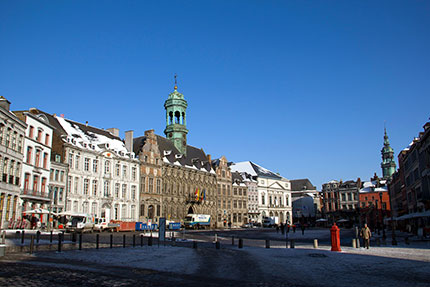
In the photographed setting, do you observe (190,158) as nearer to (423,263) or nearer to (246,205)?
(246,205)

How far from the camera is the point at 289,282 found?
11391mm


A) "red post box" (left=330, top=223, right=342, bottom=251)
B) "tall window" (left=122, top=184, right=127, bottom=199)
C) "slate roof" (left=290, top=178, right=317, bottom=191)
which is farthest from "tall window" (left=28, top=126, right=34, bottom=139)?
"slate roof" (left=290, top=178, right=317, bottom=191)

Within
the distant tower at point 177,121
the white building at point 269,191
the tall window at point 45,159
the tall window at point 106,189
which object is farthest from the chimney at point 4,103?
the white building at point 269,191

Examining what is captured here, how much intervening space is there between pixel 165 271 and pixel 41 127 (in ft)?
120

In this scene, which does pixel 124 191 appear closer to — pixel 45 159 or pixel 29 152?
pixel 45 159

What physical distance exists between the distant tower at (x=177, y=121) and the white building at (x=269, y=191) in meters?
27.5

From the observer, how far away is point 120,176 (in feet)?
198

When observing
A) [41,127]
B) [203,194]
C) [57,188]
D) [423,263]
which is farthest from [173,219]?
[423,263]

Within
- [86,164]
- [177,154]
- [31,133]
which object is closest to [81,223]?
[31,133]

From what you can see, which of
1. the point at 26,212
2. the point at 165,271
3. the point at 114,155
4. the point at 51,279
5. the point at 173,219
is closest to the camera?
the point at 51,279

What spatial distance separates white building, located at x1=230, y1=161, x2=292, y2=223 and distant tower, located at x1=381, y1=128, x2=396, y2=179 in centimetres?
4728

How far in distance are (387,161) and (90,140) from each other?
11082cm

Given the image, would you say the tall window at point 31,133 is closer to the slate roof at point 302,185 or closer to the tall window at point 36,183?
the tall window at point 36,183

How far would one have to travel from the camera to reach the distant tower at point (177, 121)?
78125 mm
